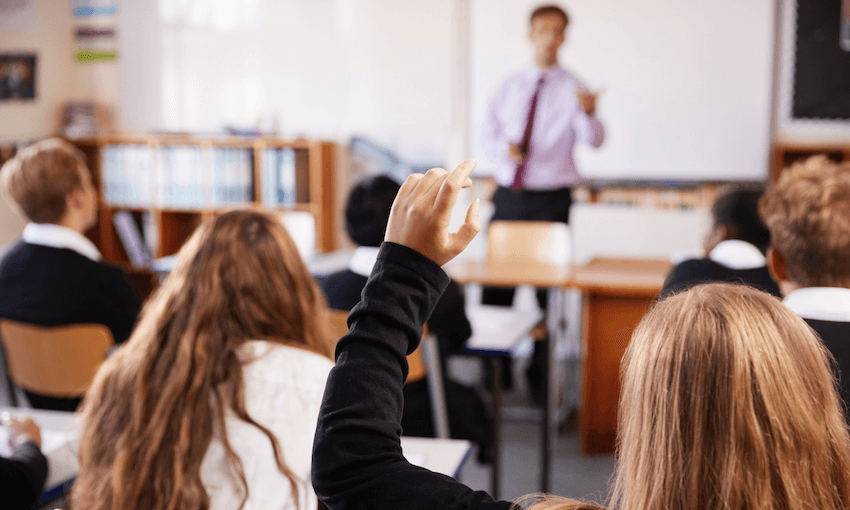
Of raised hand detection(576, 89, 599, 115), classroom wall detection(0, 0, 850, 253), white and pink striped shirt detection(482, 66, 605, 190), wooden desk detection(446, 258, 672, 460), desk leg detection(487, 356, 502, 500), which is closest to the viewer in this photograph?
desk leg detection(487, 356, 502, 500)

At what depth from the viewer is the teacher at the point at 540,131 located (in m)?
4.19

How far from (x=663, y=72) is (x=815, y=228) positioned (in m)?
3.40

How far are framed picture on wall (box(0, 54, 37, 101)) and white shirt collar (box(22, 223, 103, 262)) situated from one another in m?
2.90

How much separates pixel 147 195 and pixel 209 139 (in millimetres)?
593

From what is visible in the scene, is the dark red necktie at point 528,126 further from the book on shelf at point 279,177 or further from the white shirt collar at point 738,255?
the white shirt collar at point 738,255

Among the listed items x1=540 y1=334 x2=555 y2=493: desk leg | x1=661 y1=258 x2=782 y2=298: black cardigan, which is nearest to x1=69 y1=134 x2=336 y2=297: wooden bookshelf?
x1=540 y1=334 x2=555 y2=493: desk leg

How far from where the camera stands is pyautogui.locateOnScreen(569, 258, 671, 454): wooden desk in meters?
3.09

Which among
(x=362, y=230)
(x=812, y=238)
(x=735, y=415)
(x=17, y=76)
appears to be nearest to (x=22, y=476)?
(x=362, y=230)

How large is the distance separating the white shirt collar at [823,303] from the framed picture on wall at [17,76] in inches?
193

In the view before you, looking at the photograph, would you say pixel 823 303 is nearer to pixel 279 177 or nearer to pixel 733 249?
pixel 733 249

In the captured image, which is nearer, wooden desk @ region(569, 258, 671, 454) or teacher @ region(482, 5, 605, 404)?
wooden desk @ region(569, 258, 671, 454)

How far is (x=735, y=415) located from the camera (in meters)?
0.51

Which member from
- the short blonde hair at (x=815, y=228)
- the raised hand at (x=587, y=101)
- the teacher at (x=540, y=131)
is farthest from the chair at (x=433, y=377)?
the raised hand at (x=587, y=101)

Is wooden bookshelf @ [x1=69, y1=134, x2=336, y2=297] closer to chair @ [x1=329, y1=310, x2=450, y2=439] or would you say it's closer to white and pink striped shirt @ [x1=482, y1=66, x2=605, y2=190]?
white and pink striped shirt @ [x1=482, y1=66, x2=605, y2=190]
